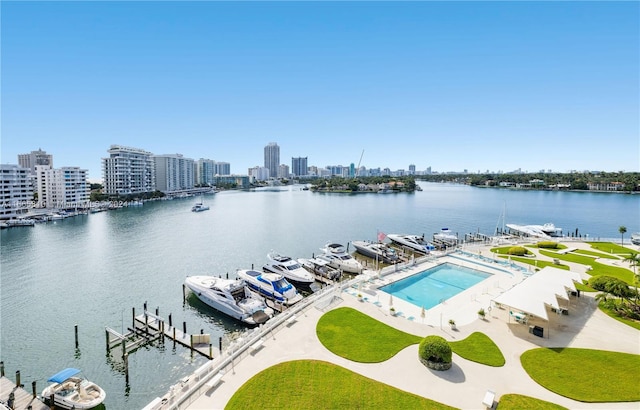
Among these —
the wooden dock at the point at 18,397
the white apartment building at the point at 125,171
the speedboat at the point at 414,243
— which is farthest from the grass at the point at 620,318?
the white apartment building at the point at 125,171

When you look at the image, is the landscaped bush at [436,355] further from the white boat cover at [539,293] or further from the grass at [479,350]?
the white boat cover at [539,293]

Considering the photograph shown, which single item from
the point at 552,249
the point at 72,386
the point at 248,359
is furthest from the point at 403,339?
the point at 552,249

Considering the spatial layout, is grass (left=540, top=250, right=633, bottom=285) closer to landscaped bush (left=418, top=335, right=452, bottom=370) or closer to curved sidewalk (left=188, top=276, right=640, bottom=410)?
curved sidewalk (left=188, top=276, right=640, bottom=410)

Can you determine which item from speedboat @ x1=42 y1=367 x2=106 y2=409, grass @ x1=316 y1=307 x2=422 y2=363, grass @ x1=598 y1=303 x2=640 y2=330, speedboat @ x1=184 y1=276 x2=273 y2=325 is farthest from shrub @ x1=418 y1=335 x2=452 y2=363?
speedboat @ x1=42 y1=367 x2=106 y2=409

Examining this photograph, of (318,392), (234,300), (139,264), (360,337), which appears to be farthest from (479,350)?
(139,264)

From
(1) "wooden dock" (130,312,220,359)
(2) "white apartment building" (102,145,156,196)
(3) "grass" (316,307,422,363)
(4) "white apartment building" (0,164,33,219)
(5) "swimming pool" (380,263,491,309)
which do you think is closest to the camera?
(3) "grass" (316,307,422,363)

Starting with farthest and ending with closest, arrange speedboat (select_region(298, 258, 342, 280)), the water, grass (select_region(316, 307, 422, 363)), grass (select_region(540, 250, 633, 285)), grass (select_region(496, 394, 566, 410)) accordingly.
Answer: speedboat (select_region(298, 258, 342, 280)), grass (select_region(540, 250, 633, 285)), the water, grass (select_region(316, 307, 422, 363)), grass (select_region(496, 394, 566, 410))

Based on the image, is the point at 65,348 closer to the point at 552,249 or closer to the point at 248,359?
the point at 248,359

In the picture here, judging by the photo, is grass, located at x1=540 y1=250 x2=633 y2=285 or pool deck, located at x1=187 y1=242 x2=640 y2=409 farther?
grass, located at x1=540 y1=250 x2=633 y2=285
